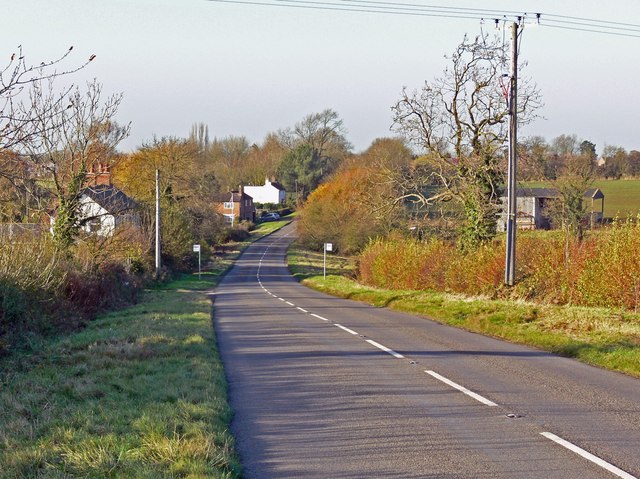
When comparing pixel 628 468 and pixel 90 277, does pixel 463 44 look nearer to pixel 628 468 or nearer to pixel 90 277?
pixel 90 277

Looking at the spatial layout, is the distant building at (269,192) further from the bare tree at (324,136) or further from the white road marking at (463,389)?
the white road marking at (463,389)

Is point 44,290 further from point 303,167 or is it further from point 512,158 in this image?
point 303,167

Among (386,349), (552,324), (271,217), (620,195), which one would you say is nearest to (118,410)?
(386,349)

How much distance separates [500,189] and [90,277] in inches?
771

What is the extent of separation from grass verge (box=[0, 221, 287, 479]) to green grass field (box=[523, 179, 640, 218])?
54420 mm

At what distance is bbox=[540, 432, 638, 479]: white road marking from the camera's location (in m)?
6.16

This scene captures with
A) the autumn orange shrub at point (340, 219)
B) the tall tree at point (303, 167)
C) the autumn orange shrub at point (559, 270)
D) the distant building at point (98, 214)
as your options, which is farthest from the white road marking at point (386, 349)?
the tall tree at point (303, 167)

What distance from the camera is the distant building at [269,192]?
470ft

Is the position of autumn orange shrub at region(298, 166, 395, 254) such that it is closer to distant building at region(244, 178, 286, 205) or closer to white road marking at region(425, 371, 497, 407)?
white road marking at region(425, 371, 497, 407)

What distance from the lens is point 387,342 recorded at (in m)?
15.6

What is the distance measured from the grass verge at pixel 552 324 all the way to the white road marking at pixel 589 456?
4.61 metres

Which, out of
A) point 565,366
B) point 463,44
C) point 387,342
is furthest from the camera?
point 463,44

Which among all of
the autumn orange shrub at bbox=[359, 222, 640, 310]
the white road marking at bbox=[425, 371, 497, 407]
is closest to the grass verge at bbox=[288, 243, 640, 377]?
the autumn orange shrub at bbox=[359, 222, 640, 310]

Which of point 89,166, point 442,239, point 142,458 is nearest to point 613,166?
point 442,239
